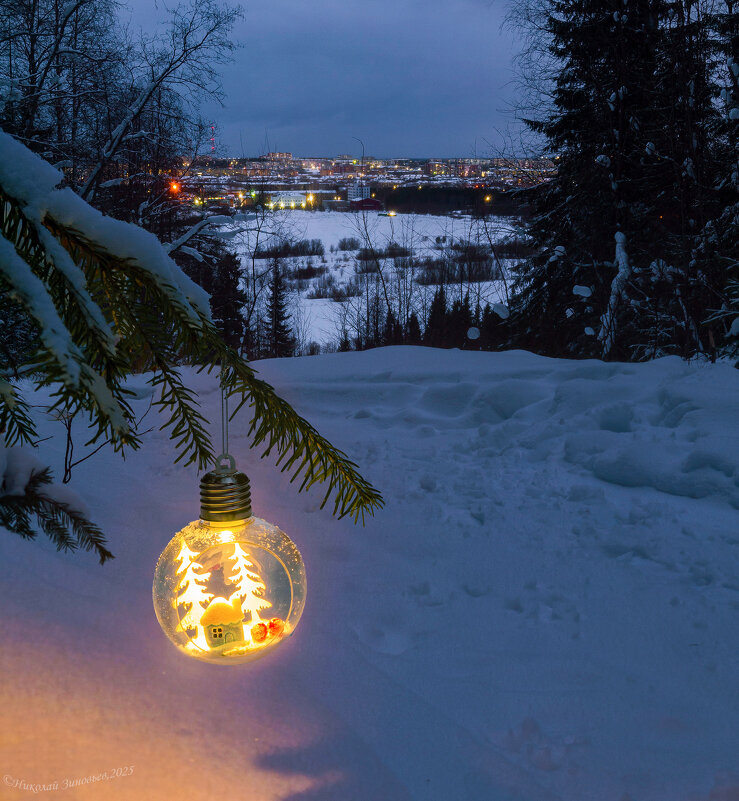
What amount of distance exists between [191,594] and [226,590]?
81 millimetres

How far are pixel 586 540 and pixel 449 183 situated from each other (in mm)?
10969

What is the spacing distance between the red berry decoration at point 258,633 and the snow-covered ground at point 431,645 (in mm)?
379

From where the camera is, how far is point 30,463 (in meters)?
1.07

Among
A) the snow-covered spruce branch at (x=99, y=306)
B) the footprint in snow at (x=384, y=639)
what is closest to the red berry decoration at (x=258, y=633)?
the snow-covered spruce branch at (x=99, y=306)

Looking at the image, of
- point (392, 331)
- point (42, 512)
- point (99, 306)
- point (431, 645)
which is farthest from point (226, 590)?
point (392, 331)

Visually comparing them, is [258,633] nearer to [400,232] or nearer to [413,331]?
[413,331]

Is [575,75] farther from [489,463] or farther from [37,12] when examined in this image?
[489,463]

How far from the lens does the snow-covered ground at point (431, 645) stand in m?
1.48

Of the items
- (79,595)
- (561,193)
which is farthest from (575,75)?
(79,595)

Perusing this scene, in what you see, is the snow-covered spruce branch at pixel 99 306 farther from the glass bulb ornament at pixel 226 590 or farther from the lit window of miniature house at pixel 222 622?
the lit window of miniature house at pixel 222 622

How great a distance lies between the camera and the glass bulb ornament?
1319mm

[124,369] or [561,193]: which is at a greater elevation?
[561,193]

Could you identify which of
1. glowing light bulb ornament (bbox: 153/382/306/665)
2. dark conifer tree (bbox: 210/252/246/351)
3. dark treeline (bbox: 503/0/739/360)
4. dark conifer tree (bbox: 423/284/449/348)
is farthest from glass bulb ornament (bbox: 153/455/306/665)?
dark conifer tree (bbox: 210/252/246/351)

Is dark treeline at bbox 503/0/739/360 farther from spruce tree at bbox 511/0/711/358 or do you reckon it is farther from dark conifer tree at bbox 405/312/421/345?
dark conifer tree at bbox 405/312/421/345
